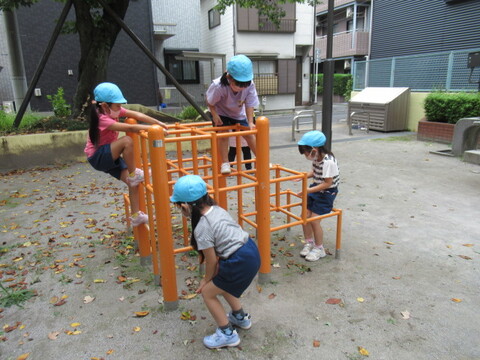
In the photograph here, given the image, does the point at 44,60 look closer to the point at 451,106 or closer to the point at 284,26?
the point at 451,106

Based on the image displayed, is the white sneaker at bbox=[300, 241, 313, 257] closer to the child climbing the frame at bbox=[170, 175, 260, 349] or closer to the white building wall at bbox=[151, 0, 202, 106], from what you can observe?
the child climbing the frame at bbox=[170, 175, 260, 349]

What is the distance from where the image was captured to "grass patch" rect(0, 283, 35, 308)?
114 inches

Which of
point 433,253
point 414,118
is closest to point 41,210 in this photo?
point 433,253

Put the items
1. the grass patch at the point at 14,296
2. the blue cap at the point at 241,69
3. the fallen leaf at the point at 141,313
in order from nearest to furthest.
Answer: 1. the fallen leaf at the point at 141,313
2. the grass patch at the point at 14,296
3. the blue cap at the point at 241,69

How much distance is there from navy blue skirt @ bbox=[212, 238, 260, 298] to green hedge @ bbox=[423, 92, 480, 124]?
27.6 feet

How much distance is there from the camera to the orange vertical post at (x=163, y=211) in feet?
8.07

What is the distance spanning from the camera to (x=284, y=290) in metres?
2.97

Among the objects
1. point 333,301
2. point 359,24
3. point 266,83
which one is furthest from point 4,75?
point 359,24

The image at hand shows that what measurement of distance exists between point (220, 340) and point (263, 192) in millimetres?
1163

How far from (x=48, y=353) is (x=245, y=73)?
8.09 ft

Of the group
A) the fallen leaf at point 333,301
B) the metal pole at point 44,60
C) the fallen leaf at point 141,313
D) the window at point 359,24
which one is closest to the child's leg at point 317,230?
the fallen leaf at point 333,301

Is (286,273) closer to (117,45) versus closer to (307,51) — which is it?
(117,45)

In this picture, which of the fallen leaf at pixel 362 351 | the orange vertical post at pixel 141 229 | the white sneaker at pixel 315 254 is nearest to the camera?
the fallen leaf at pixel 362 351

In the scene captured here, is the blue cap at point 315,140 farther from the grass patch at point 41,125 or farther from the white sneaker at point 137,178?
the grass patch at point 41,125
